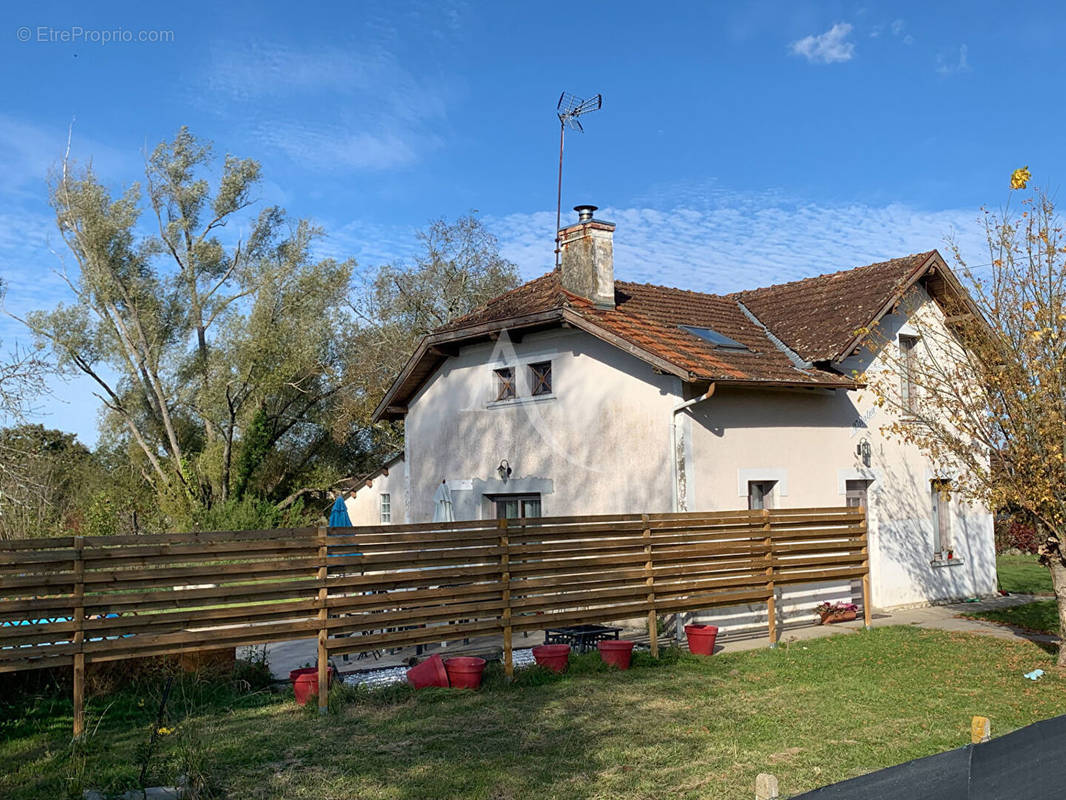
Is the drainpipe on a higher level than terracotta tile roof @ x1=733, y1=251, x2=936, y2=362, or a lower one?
lower

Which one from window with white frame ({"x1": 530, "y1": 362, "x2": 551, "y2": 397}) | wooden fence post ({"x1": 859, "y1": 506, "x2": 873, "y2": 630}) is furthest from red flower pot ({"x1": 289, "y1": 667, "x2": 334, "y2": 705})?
wooden fence post ({"x1": 859, "y1": 506, "x2": 873, "y2": 630})

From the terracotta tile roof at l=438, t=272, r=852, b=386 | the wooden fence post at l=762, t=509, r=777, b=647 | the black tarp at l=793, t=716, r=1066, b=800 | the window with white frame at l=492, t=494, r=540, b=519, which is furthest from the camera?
the window with white frame at l=492, t=494, r=540, b=519

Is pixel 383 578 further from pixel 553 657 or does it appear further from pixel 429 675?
pixel 553 657

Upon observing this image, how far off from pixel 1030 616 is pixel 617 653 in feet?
27.5

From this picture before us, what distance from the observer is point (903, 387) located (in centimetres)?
1770

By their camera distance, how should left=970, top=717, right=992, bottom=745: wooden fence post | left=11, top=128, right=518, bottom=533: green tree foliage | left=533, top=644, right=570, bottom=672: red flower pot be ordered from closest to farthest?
left=970, top=717, right=992, bottom=745: wooden fence post < left=533, top=644, right=570, bottom=672: red flower pot < left=11, top=128, right=518, bottom=533: green tree foliage

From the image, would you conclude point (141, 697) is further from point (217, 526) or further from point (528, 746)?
point (217, 526)

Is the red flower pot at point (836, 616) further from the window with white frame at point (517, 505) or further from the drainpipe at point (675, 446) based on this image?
the window with white frame at point (517, 505)

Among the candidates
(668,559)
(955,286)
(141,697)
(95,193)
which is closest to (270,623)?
(141,697)

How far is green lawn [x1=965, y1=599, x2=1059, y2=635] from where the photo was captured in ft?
47.0

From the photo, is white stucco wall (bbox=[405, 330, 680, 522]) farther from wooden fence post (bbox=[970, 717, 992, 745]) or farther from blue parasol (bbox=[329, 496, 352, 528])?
wooden fence post (bbox=[970, 717, 992, 745])

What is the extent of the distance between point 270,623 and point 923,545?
12.5m

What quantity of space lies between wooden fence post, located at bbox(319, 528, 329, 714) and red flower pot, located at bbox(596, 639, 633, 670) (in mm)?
3292

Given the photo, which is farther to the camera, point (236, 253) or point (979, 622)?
point (236, 253)
